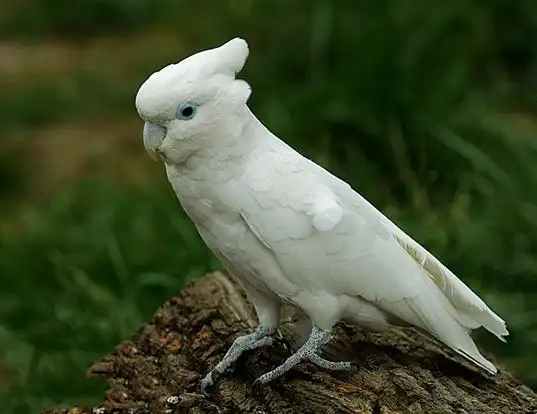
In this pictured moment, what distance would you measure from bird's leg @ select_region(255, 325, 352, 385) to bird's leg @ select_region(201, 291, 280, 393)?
91mm

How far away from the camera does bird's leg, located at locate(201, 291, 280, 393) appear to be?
2299 millimetres

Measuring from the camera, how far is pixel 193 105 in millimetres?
2051

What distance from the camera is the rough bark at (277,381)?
7.27 ft

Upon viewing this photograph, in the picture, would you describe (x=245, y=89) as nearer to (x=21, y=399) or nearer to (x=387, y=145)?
(x=21, y=399)

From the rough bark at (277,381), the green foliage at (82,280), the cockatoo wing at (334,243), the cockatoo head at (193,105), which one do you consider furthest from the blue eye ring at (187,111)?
the green foliage at (82,280)

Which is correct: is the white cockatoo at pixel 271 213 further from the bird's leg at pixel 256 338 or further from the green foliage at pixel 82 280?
the green foliage at pixel 82 280

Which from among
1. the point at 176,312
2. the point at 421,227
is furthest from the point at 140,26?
the point at 176,312

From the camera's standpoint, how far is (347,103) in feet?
13.7

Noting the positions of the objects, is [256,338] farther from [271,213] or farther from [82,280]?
[82,280]

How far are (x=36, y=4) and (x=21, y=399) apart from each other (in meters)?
3.31

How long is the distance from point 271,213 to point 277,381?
42 centimetres

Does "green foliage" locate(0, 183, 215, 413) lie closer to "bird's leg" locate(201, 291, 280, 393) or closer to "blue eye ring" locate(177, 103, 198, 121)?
"bird's leg" locate(201, 291, 280, 393)

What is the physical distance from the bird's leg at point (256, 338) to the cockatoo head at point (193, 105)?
1.41ft

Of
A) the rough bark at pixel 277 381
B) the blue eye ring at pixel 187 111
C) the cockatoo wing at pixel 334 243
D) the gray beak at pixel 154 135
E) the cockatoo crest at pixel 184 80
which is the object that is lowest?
the rough bark at pixel 277 381
